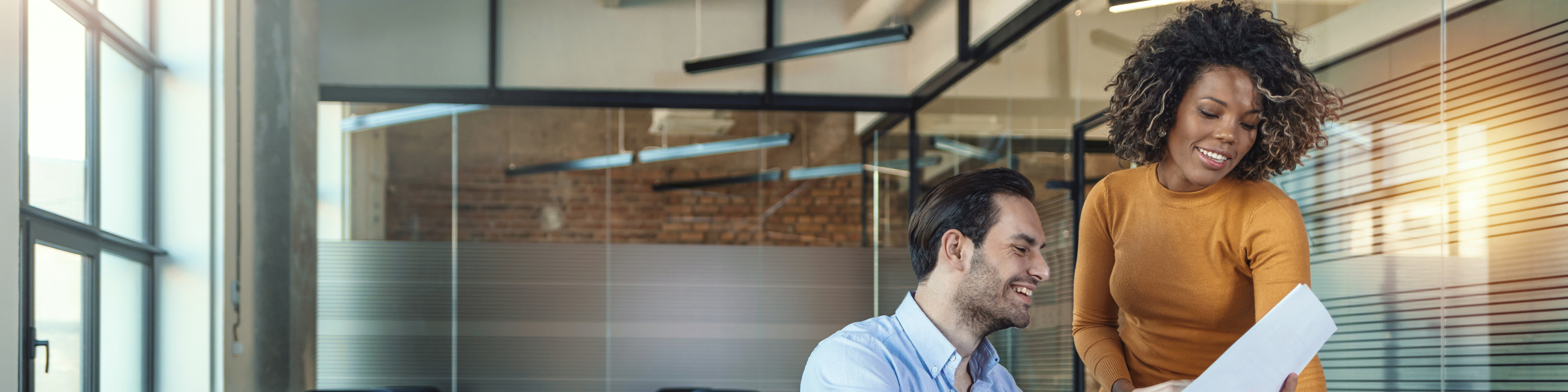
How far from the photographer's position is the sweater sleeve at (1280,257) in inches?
65.6

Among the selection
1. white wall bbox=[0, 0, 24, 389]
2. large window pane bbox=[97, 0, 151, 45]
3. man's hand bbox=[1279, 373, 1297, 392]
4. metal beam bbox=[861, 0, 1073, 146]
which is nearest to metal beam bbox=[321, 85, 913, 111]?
metal beam bbox=[861, 0, 1073, 146]

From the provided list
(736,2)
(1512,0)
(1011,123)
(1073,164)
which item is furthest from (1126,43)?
(736,2)

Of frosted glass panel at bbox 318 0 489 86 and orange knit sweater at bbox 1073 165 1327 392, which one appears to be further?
frosted glass panel at bbox 318 0 489 86

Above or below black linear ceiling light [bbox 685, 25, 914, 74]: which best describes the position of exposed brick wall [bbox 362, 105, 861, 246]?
below

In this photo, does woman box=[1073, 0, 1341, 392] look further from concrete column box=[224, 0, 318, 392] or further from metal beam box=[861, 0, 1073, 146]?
concrete column box=[224, 0, 318, 392]

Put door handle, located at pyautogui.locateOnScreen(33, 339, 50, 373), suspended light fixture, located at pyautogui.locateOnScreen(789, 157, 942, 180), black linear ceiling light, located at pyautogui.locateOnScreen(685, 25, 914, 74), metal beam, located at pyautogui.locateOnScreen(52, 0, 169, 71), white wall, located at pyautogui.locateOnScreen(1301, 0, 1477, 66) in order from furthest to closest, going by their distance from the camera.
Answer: suspended light fixture, located at pyautogui.locateOnScreen(789, 157, 942, 180) < black linear ceiling light, located at pyautogui.locateOnScreen(685, 25, 914, 74) < metal beam, located at pyautogui.locateOnScreen(52, 0, 169, 71) < door handle, located at pyautogui.locateOnScreen(33, 339, 50, 373) < white wall, located at pyautogui.locateOnScreen(1301, 0, 1477, 66)

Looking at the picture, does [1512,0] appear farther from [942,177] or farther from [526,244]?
[526,244]

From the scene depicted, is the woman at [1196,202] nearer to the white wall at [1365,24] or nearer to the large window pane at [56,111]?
the white wall at [1365,24]

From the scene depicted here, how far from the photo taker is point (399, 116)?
7.30 meters

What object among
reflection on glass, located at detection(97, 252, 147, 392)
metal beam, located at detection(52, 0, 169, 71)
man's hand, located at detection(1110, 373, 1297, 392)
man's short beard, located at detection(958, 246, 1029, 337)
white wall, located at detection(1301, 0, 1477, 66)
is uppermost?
metal beam, located at detection(52, 0, 169, 71)

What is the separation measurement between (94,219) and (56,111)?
2.01 ft

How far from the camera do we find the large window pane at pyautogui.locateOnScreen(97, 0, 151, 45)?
4.41m

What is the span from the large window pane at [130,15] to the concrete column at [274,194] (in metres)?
0.41

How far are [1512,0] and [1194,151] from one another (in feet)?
4.68
